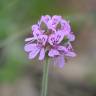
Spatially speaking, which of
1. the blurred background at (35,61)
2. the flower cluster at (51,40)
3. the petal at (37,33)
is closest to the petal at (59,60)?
the flower cluster at (51,40)

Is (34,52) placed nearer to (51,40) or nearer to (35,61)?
(51,40)

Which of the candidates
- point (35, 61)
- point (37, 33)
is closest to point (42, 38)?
point (37, 33)

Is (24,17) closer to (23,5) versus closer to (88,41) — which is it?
(23,5)

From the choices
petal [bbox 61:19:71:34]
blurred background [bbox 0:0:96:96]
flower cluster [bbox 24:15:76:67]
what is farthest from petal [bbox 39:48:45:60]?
blurred background [bbox 0:0:96:96]

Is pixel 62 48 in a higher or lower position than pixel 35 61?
lower

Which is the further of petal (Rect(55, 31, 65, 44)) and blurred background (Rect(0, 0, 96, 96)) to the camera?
blurred background (Rect(0, 0, 96, 96))

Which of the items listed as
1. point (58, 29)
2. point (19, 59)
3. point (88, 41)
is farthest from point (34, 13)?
point (58, 29)

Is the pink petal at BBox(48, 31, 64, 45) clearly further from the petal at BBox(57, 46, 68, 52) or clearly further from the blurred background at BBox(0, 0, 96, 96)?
the blurred background at BBox(0, 0, 96, 96)
